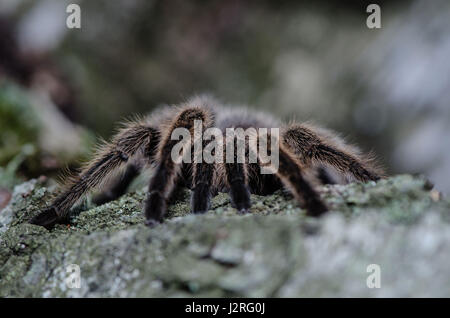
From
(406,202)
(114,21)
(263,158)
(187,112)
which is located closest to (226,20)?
(114,21)

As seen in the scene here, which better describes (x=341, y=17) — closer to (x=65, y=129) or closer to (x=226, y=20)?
(x=226, y=20)

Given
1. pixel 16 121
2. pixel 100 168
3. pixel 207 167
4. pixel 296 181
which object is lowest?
pixel 296 181

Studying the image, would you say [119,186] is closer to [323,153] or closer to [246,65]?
[323,153]

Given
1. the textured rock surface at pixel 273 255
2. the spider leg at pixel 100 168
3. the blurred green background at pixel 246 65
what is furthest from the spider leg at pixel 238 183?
the blurred green background at pixel 246 65

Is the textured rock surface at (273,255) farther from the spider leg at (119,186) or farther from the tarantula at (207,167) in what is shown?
the spider leg at (119,186)

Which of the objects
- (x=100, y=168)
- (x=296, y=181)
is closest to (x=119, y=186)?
(x=100, y=168)

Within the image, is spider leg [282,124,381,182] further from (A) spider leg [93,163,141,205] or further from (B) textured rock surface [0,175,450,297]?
(A) spider leg [93,163,141,205]
